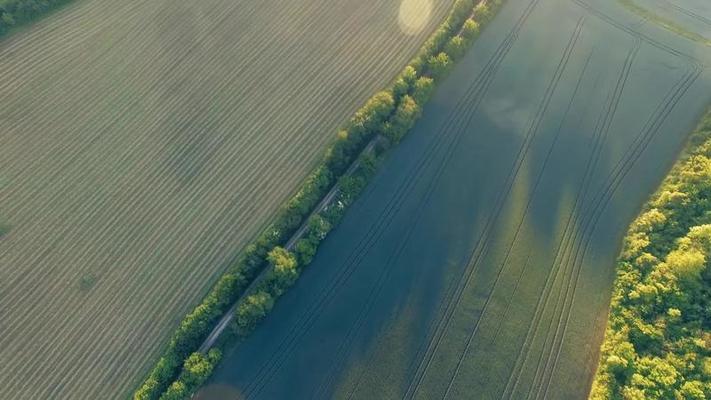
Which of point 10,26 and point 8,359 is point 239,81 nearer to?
point 10,26

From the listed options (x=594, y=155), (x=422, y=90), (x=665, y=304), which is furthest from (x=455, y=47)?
(x=665, y=304)

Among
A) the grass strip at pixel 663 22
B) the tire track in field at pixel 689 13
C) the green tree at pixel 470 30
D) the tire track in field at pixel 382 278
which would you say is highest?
the tire track in field at pixel 689 13

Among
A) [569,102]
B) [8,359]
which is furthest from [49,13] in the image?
[569,102]

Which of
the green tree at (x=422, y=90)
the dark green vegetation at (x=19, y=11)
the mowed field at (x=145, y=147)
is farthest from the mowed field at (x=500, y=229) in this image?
the dark green vegetation at (x=19, y=11)

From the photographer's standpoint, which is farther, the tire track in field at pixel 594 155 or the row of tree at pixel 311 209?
the tire track in field at pixel 594 155

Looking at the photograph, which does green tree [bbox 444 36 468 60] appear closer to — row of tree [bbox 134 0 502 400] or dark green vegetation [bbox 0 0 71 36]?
row of tree [bbox 134 0 502 400]

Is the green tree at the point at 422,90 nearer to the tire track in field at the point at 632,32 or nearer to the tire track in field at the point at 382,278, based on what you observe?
the tire track in field at the point at 382,278

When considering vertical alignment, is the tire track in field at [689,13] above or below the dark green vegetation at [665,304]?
above
